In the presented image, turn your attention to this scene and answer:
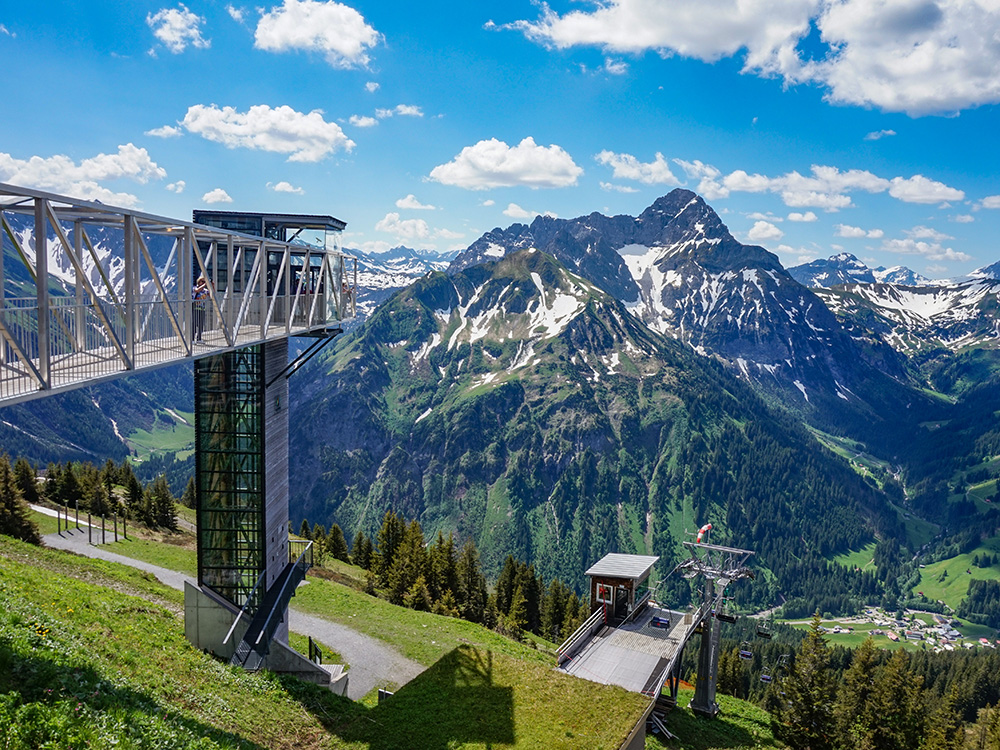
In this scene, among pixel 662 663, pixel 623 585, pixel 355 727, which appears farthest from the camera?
pixel 623 585

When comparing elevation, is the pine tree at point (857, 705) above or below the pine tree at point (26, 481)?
below

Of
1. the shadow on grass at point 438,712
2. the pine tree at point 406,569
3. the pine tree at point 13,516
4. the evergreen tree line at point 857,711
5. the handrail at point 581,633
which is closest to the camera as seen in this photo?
the shadow on grass at point 438,712

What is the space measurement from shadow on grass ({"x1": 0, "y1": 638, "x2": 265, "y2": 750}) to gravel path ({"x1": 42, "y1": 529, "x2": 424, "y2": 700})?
35.4ft

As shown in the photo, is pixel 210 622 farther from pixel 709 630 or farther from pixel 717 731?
pixel 709 630

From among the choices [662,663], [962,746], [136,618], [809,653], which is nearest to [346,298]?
[136,618]

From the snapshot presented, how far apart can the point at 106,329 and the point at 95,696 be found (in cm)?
791

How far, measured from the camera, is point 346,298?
29672mm

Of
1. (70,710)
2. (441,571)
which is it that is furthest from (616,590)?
(70,710)

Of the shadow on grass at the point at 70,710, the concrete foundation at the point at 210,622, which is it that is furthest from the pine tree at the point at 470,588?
the shadow on grass at the point at 70,710

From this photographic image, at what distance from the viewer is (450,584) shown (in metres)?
63.9

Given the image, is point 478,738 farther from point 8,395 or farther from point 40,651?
point 8,395

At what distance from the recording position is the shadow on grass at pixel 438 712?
60.2 feet

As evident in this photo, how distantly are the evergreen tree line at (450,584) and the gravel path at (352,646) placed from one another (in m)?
17.3

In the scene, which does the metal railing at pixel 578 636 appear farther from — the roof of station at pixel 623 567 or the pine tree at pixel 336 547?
the pine tree at pixel 336 547
